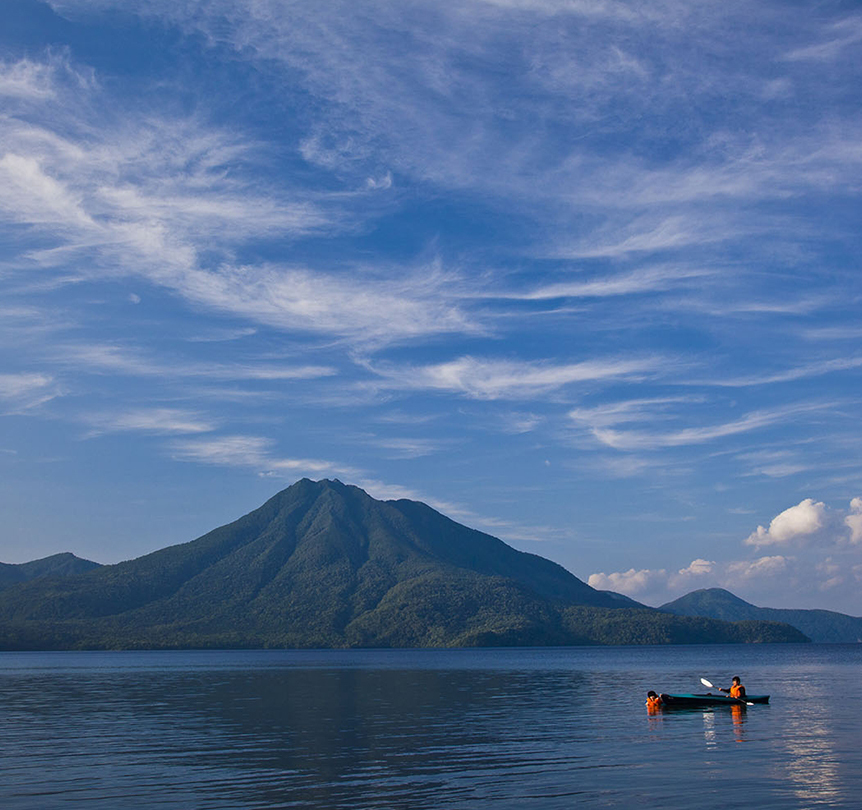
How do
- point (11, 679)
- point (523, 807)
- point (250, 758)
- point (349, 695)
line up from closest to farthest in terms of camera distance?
point (523, 807) < point (250, 758) < point (349, 695) < point (11, 679)

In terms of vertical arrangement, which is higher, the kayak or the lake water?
the kayak

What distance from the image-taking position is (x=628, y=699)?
96.4 metres

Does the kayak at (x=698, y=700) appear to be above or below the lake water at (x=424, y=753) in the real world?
above

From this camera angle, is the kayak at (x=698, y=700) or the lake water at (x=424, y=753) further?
the kayak at (x=698, y=700)

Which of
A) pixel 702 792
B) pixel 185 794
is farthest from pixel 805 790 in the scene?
pixel 185 794

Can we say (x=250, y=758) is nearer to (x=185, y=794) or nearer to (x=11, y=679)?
(x=185, y=794)

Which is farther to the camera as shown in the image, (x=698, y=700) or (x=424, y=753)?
(x=698, y=700)

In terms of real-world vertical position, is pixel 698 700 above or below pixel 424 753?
above

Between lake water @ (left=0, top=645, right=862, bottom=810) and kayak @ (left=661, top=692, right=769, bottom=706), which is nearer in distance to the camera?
lake water @ (left=0, top=645, right=862, bottom=810)

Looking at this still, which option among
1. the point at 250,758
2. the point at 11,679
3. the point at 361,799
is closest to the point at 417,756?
the point at 250,758

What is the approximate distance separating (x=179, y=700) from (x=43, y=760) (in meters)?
50.0

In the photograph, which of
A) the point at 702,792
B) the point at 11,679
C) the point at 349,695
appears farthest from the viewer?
the point at 11,679

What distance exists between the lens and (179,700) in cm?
9975

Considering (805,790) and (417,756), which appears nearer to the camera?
(805,790)
